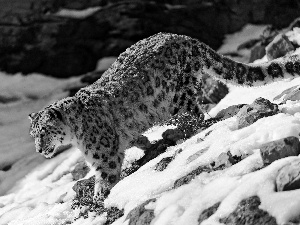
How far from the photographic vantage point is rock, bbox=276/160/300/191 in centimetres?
566

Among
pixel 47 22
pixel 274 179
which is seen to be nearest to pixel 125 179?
pixel 274 179

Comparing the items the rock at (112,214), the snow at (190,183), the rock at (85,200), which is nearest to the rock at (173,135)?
the snow at (190,183)

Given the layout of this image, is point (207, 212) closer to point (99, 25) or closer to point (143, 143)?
point (143, 143)

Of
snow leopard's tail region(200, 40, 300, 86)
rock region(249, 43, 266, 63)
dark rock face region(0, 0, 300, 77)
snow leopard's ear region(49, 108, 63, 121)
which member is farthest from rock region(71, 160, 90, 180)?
dark rock face region(0, 0, 300, 77)

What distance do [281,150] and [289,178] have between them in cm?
63

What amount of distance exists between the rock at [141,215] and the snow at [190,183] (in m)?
0.08

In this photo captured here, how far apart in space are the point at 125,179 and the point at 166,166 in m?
0.83

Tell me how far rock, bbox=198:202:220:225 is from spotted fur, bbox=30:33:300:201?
9.78 feet

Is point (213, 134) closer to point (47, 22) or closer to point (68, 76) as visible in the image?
point (68, 76)

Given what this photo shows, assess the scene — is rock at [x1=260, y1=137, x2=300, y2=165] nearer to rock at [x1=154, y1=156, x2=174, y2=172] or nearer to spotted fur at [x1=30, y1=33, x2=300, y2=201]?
rock at [x1=154, y1=156, x2=174, y2=172]

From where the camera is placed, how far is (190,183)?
266 inches

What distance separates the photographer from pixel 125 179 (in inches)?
343

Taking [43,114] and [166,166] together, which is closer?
[166,166]

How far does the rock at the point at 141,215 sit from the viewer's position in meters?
6.67
